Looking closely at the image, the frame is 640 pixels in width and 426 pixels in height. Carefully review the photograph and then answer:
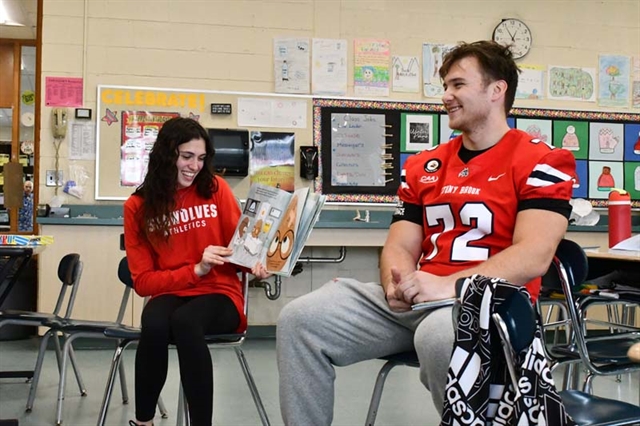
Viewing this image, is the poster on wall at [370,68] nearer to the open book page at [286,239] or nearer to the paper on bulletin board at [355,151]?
the paper on bulletin board at [355,151]

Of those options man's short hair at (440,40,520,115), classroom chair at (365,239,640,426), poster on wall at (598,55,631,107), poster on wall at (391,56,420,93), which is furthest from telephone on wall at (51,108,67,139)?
poster on wall at (598,55,631,107)

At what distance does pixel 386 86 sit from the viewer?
5168 mm

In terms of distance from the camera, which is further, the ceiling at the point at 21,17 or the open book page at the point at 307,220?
the ceiling at the point at 21,17

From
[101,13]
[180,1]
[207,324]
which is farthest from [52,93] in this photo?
[207,324]

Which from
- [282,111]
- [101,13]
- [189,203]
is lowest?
[189,203]

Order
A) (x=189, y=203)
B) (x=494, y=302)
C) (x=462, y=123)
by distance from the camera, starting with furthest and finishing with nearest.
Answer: (x=189, y=203), (x=462, y=123), (x=494, y=302)

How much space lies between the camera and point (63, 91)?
15.6 feet

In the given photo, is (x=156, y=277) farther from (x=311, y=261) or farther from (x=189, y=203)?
(x=311, y=261)

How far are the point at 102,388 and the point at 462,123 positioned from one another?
2.36 m

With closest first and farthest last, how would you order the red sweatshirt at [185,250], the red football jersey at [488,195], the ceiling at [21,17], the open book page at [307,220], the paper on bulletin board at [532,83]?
the red football jersey at [488,195], the open book page at [307,220], the red sweatshirt at [185,250], the paper on bulletin board at [532,83], the ceiling at [21,17]

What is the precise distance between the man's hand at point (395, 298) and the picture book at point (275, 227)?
387 mm

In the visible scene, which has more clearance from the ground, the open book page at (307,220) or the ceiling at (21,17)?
the ceiling at (21,17)

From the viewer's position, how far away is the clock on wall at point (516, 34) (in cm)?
538

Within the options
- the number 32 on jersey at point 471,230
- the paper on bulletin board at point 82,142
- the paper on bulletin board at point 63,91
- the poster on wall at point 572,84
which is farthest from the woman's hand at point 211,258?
the poster on wall at point 572,84
